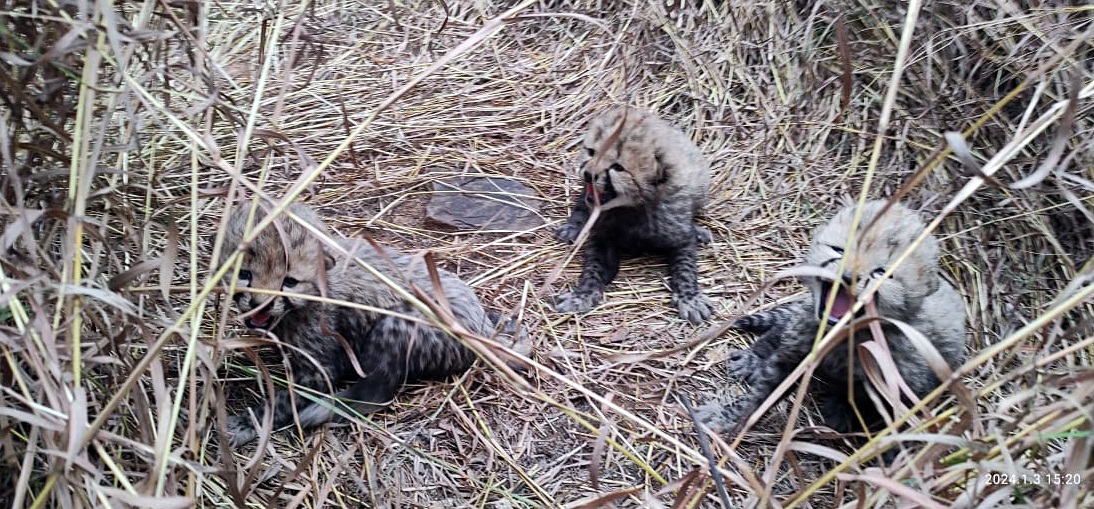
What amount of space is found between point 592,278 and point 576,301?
176 mm

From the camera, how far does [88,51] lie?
204 centimetres

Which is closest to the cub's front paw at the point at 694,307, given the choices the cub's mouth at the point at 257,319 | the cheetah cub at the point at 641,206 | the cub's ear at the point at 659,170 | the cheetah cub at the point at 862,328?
the cheetah cub at the point at 641,206

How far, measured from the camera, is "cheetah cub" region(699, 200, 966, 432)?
2.86 metres

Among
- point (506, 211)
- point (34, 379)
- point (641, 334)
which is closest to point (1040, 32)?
point (641, 334)

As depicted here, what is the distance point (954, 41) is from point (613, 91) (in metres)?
1.78

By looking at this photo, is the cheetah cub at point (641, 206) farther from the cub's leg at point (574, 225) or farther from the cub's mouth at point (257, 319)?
the cub's mouth at point (257, 319)

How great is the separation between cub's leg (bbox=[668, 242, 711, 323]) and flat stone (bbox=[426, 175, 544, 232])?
698 millimetres

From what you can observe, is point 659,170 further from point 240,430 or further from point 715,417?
point 240,430

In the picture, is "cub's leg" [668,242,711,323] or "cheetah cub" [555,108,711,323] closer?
"cub's leg" [668,242,711,323]

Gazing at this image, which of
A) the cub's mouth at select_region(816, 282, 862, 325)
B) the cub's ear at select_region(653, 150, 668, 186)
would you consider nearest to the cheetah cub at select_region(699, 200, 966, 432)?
the cub's mouth at select_region(816, 282, 862, 325)

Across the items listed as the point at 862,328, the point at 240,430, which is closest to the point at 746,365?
the point at 862,328

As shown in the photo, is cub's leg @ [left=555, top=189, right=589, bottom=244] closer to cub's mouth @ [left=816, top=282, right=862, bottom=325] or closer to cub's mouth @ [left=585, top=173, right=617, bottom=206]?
cub's mouth @ [left=585, top=173, right=617, bottom=206]

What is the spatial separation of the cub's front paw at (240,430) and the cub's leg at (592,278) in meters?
1.33

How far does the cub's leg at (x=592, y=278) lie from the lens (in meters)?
3.69
